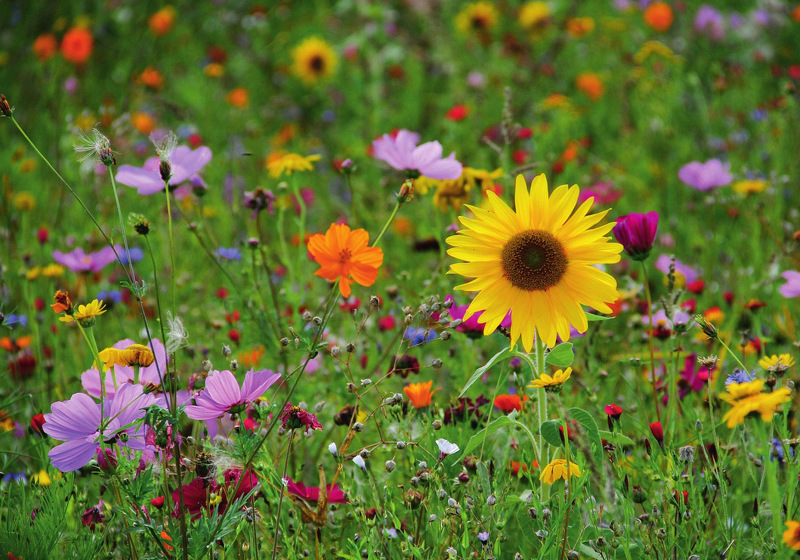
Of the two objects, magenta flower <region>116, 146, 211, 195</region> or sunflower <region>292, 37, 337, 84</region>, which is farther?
sunflower <region>292, 37, 337, 84</region>

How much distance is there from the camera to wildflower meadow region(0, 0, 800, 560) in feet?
3.81

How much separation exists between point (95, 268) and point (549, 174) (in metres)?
1.72

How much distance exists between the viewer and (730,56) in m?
4.18

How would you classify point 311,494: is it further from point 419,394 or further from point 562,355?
point 562,355

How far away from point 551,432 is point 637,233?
0.45m

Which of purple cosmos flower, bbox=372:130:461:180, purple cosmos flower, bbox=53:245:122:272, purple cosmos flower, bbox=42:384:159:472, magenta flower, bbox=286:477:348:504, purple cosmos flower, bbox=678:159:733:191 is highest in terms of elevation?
purple cosmos flower, bbox=678:159:733:191

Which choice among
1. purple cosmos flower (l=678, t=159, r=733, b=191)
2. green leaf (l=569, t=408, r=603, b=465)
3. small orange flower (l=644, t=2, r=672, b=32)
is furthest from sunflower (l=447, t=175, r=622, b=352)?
small orange flower (l=644, t=2, r=672, b=32)

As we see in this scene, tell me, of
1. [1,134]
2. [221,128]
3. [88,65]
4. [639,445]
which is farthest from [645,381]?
[88,65]

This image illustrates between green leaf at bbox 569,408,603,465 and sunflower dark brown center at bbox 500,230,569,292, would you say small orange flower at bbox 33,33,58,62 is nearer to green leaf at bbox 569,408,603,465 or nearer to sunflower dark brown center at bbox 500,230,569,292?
sunflower dark brown center at bbox 500,230,569,292

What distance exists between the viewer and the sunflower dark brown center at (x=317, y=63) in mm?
4004

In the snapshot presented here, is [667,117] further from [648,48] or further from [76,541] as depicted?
[76,541]

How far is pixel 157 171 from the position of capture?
153 centimetres

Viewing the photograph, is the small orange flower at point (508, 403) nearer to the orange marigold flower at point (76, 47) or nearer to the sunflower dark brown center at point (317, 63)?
the sunflower dark brown center at point (317, 63)

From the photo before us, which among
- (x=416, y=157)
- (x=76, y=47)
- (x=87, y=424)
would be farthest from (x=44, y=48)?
(x=87, y=424)
